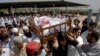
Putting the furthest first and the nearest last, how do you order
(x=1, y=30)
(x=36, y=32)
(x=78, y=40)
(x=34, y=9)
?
1. (x=34, y=9)
2. (x=1, y=30)
3. (x=36, y=32)
4. (x=78, y=40)

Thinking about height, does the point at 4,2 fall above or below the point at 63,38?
below

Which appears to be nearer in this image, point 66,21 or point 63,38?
point 63,38

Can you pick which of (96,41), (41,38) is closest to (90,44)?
(96,41)

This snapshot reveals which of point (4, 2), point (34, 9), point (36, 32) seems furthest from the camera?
point (34, 9)

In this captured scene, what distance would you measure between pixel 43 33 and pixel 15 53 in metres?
0.74

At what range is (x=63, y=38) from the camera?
7.09 meters

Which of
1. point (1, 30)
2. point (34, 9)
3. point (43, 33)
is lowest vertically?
point (34, 9)

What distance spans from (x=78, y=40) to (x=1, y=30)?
3.05 metres

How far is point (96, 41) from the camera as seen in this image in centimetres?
661

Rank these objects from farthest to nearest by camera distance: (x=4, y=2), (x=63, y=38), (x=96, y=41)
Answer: (x=4, y=2) → (x=63, y=38) → (x=96, y=41)

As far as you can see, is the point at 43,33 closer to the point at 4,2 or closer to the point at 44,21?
the point at 44,21

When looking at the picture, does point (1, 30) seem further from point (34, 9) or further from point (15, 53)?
point (34, 9)

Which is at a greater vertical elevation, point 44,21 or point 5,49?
point 44,21

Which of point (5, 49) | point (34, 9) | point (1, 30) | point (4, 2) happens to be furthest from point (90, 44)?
point (34, 9)
